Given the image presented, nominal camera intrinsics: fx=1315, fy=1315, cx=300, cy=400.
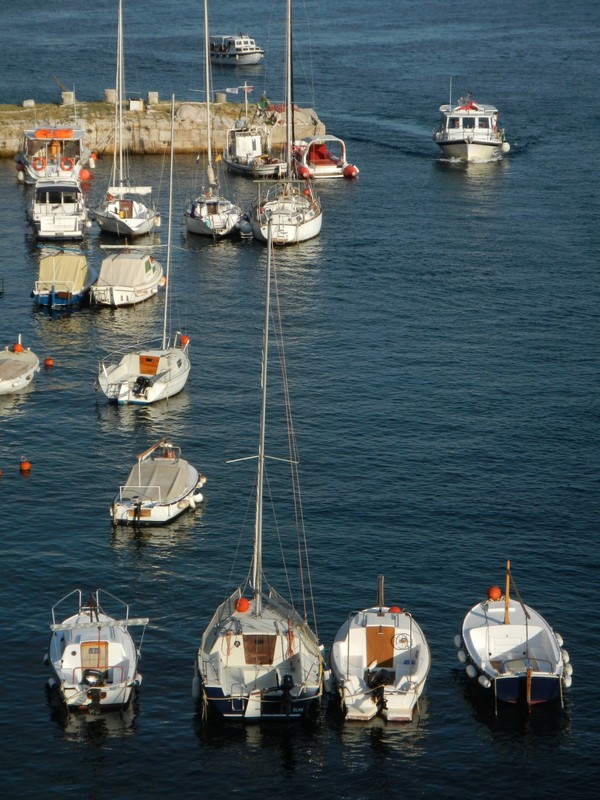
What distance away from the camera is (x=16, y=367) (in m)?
87.9

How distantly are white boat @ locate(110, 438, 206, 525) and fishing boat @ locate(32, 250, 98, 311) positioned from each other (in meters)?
32.0

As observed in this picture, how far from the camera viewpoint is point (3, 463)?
77.4m

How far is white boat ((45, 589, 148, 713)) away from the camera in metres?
54.0

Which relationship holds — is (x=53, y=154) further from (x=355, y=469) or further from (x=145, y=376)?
(x=355, y=469)

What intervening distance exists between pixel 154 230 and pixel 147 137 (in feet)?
111

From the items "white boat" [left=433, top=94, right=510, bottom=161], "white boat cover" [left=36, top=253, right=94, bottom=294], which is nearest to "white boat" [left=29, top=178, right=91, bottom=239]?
"white boat cover" [left=36, top=253, right=94, bottom=294]

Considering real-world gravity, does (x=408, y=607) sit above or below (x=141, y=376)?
below

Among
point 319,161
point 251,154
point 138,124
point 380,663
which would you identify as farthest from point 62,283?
point 380,663

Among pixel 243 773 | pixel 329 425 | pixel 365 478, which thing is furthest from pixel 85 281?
pixel 243 773

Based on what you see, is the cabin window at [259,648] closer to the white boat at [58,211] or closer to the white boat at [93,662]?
the white boat at [93,662]

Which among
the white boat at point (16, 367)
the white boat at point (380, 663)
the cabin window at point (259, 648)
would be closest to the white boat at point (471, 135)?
the white boat at point (16, 367)

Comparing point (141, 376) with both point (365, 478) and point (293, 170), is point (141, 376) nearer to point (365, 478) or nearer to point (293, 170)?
point (365, 478)

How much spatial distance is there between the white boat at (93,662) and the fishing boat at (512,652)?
14.4 m

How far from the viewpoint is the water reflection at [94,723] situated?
175 ft
